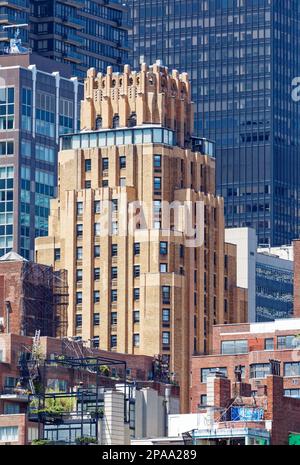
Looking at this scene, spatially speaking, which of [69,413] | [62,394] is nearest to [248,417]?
[69,413]

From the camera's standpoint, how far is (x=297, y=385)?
187750mm

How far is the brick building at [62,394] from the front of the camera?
141125 millimetres

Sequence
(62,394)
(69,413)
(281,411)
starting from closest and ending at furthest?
(281,411), (69,413), (62,394)

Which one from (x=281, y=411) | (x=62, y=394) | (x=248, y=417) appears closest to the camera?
(x=248, y=417)

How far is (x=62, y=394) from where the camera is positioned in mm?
154500

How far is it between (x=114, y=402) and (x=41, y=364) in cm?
3593

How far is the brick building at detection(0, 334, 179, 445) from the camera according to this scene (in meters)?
141

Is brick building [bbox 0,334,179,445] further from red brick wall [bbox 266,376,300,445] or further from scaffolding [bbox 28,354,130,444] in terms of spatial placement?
red brick wall [bbox 266,376,300,445]

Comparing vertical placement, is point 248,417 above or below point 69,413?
below

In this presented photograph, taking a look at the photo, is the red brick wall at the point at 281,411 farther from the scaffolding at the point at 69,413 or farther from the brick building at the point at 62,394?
the scaffolding at the point at 69,413

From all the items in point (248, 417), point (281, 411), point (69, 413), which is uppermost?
point (69, 413)

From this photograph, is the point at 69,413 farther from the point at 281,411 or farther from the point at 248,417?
the point at 281,411

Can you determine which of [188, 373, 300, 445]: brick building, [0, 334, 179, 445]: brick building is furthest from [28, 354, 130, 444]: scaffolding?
[188, 373, 300, 445]: brick building

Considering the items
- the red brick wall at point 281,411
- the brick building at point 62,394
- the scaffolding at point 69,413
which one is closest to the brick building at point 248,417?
the red brick wall at point 281,411
